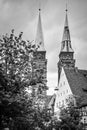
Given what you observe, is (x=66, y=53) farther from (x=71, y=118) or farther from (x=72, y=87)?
(x=71, y=118)

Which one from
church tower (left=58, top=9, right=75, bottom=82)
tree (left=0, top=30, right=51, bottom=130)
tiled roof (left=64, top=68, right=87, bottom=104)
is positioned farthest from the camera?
church tower (left=58, top=9, right=75, bottom=82)

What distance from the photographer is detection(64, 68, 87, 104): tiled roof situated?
44219 millimetres

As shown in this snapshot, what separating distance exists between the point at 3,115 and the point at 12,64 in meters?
4.74

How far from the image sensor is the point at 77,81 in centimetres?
4678

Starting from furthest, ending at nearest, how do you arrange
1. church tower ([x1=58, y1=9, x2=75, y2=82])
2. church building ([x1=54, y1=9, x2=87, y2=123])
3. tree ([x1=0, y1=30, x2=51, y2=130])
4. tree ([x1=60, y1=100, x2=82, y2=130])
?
church tower ([x1=58, y1=9, x2=75, y2=82]) < church building ([x1=54, y1=9, x2=87, y2=123]) < tree ([x1=60, y1=100, x2=82, y2=130]) < tree ([x1=0, y1=30, x2=51, y2=130])

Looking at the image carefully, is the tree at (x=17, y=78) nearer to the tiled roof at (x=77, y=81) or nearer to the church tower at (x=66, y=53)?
the tiled roof at (x=77, y=81)

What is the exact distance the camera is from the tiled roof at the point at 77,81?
145 ft

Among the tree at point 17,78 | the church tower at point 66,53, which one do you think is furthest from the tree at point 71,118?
the church tower at point 66,53

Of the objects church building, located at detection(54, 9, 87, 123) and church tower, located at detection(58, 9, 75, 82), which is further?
church tower, located at detection(58, 9, 75, 82)

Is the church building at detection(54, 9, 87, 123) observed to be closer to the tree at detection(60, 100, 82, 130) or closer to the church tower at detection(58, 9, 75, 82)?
the tree at detection(60, 100, 82, 130)

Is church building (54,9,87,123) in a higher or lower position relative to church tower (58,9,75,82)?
lower

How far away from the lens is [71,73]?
49.2m

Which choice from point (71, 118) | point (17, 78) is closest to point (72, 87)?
point (71, 118)

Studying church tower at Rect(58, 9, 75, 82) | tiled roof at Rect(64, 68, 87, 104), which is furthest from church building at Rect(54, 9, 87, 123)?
church tower at Rect(58, 9, 75, 82)
